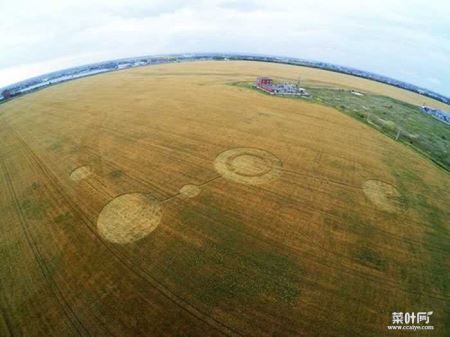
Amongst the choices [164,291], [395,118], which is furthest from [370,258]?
[395,118]

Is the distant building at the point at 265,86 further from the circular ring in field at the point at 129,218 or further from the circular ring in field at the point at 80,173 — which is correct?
the circular ring in field at the point at 129,218

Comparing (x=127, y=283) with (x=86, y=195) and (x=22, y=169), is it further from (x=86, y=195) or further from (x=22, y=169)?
(x=22, y=169)

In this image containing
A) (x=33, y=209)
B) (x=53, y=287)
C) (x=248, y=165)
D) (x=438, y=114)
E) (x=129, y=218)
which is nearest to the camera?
(x=53, y=287)

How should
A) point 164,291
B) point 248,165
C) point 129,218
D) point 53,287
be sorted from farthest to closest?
point 248,165, point 129,218, point 53,287, point 164,291

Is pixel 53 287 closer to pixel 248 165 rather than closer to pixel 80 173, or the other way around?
pixel 80 173

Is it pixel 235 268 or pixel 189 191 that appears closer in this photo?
pixel 235 268
